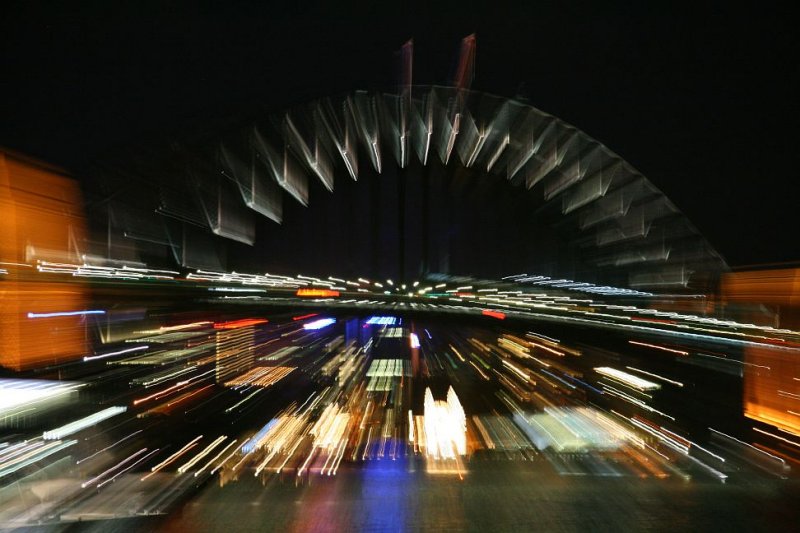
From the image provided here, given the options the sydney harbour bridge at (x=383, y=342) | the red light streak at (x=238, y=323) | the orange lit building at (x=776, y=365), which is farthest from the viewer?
the red light streak at (x=238, y=323)

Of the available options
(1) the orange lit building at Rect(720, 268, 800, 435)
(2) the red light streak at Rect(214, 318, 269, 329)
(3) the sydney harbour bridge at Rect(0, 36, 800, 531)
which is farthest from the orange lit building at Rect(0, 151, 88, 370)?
(1) the orange lit building at Rect(720, 268, 800, 435)

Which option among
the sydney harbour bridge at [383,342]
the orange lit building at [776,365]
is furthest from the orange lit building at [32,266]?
the orange lit building at [776,365]

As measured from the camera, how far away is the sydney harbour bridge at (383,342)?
12.0 ft

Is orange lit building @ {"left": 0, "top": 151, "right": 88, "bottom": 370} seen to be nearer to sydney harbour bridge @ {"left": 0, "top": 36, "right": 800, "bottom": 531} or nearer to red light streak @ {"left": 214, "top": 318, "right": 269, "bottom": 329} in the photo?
sydney harbour bridge @ {"left": 0, "top": 36, "right": 800, "bottom": 531}

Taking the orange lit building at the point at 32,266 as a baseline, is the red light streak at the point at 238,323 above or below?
below

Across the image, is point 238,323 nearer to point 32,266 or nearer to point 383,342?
point 383,342

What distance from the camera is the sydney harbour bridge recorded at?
12.0 ft

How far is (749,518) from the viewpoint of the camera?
3.27 m

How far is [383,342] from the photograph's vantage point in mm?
8250

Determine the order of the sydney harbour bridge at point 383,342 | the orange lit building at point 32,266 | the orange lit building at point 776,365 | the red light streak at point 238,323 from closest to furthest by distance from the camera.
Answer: the sydney harbour bridge at point 383,342 → the orange lit building at point 32,266 → the orange lit building at point 776,365 → the red light streak at point 238,323

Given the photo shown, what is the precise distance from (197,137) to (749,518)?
9.09 metres

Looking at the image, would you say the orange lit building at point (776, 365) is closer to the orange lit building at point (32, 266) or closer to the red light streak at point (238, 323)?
the orange lit building at point (32, 266)

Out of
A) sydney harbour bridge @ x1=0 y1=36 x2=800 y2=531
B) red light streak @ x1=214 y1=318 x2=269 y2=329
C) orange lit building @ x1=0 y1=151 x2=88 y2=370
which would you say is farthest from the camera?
red light streak @ x1=214 y1=318 x2=269 y2=329

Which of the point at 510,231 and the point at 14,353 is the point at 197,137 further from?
the point at 510,231
